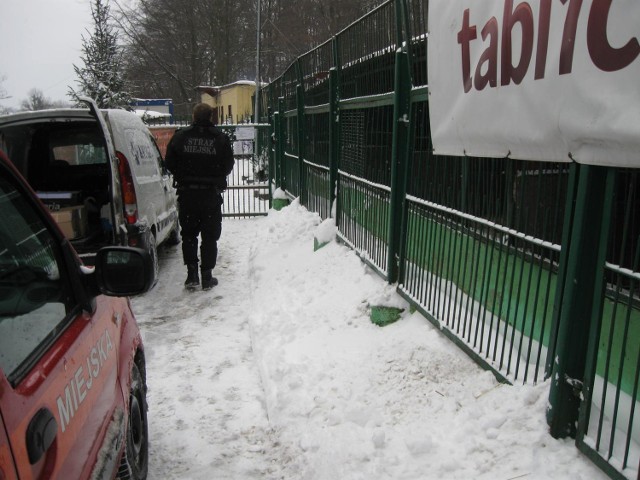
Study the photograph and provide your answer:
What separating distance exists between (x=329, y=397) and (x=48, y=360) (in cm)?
224

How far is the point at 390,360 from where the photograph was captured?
3781 mm

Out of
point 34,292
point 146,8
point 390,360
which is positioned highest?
point 146,8

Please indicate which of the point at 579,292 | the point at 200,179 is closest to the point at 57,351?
the point at 579,292

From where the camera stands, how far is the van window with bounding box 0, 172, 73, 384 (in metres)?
1.58

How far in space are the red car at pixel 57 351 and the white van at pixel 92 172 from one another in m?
3.12

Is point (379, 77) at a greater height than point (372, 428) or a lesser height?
greater

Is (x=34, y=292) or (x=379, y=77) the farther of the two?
(x=379, y=77)

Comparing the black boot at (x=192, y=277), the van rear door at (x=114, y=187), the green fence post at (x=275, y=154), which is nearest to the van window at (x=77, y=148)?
the van rear door at (x=114, y=187)

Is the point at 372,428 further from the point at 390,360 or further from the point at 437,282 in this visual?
the point at 437,282

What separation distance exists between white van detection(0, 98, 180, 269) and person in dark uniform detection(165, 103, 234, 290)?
0.40 m

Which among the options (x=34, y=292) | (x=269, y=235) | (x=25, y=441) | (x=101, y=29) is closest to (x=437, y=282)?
(x=34, y=292)

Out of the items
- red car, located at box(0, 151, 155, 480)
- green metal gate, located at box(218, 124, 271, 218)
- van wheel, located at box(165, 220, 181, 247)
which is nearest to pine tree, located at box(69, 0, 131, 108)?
green metal gate, located at box(218, 124, 271, 218)

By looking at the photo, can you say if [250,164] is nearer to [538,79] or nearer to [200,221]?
[200,221]

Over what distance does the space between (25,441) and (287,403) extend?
8.20ft
